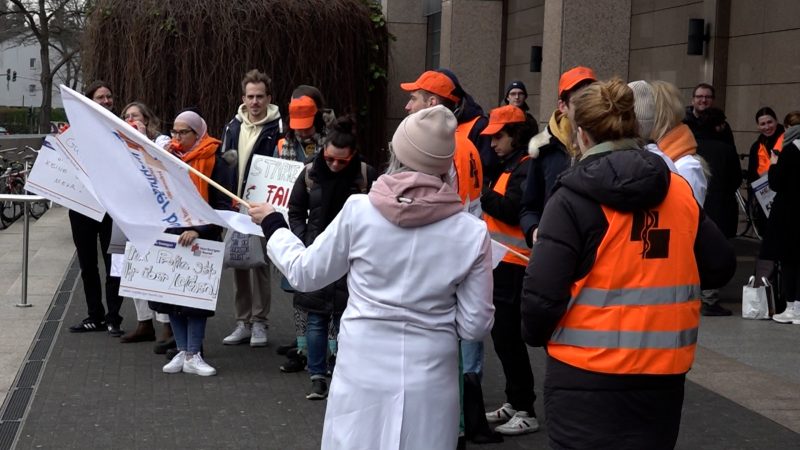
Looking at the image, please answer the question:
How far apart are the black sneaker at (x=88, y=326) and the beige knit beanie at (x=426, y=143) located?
5985 mm

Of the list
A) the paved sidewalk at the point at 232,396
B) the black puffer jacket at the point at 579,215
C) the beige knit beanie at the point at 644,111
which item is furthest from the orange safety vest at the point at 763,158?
the black puffer jacket at the point at 579,215

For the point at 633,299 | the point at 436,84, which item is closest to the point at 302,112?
the point at 436,84

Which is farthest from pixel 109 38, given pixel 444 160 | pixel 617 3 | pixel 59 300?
pixel 444 160

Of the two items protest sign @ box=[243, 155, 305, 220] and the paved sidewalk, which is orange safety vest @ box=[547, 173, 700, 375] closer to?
the paved sidewalk

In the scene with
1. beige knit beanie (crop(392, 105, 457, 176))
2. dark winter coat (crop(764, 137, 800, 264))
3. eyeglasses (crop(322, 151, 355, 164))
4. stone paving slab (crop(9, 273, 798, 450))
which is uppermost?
beige knit beanie (crop(392, 105, 457, 176))

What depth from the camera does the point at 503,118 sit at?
647 cm

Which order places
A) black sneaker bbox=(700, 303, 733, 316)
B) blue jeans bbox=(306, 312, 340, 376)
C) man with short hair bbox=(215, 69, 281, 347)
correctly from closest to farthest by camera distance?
1. blue jeans bbox=(306, 312, 340, 376)
2. man with short hair bbox=(215, 69, 281, 347)
3. black sneaker bbox=(700, 303, 733, 316)

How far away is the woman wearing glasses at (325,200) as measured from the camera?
6.94 meters

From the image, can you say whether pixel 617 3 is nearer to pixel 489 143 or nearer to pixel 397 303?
pixel 489 143

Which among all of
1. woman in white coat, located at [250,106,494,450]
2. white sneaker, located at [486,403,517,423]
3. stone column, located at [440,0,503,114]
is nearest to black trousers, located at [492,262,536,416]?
white sneaker, located at [486,403,517,423]

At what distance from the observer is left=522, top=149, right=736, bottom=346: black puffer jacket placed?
143 inches

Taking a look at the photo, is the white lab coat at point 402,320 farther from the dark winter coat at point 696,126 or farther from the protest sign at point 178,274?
the dark winter coat at point 696,126

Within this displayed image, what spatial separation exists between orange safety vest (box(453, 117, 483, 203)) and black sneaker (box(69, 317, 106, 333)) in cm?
419

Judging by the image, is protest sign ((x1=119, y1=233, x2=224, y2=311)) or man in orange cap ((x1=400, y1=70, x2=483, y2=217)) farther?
protest sign ((x1=119, y1=233, x2=224, y2=311))
